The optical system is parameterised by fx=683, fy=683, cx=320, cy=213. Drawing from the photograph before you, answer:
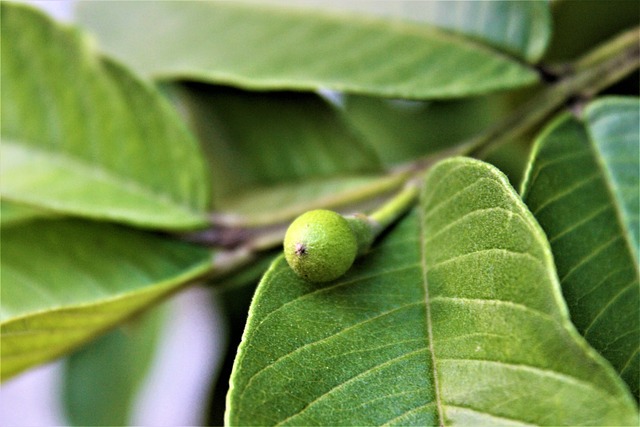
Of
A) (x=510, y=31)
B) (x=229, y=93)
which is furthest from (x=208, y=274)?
(x=510, y=31)

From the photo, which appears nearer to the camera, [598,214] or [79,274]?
[598,214]

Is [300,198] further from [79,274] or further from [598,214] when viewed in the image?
[598,214]

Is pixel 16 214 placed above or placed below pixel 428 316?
above

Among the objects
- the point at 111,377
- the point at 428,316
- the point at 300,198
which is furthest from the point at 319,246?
the point at 111,377

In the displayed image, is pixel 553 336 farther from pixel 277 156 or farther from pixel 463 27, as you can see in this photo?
pixel 277 156

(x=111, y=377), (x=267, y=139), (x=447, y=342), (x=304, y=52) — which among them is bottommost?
(x=111, y=377)

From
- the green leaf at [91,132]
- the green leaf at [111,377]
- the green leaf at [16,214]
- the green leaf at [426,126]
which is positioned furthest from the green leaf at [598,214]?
the green leaf at [111,377]

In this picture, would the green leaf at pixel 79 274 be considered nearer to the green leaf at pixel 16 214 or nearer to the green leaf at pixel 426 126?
the green leaf at pixel 16 214
